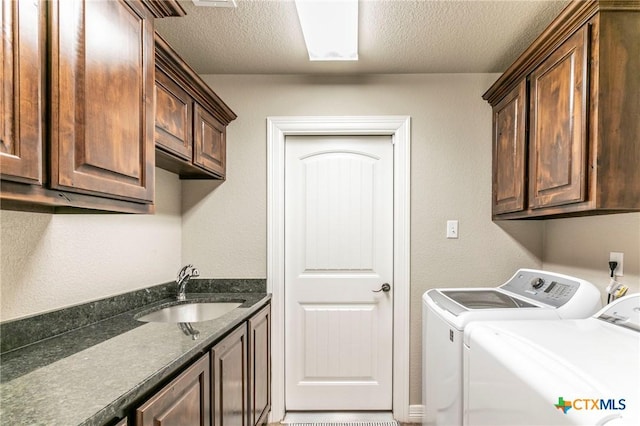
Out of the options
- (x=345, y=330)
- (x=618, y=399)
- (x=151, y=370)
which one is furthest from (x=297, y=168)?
(x=618, y=399)

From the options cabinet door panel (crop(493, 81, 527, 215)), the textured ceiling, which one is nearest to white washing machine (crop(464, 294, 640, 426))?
cabinet door panel (crop(493, 81, 527, 215))

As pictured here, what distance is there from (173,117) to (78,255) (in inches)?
29.6

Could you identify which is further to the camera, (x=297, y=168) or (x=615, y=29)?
(x=297, y=168)

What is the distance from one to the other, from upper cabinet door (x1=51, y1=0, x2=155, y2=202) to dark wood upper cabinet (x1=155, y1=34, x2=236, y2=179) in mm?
246

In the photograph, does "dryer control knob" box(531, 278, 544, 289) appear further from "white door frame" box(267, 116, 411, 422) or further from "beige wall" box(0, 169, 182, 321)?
"beige wall" box(0, 169, 182, 321)

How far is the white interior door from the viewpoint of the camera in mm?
2484

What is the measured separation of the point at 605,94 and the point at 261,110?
1.89m

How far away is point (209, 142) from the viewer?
2.14 m

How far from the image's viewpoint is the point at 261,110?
8.10 feet

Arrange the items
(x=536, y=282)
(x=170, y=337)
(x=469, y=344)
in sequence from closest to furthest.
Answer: (x=170, y=337), (x=469, y=344), (x=536, y=282)

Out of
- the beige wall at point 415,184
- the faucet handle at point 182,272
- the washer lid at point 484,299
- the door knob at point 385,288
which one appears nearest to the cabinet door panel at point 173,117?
the beige wall at point 415,184

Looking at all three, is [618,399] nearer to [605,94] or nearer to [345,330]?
[605,94]

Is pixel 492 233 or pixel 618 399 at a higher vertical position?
pixel 492 233

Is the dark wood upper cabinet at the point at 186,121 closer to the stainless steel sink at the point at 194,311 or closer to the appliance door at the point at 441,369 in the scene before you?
the stainless steel sink at the point at 194,311
